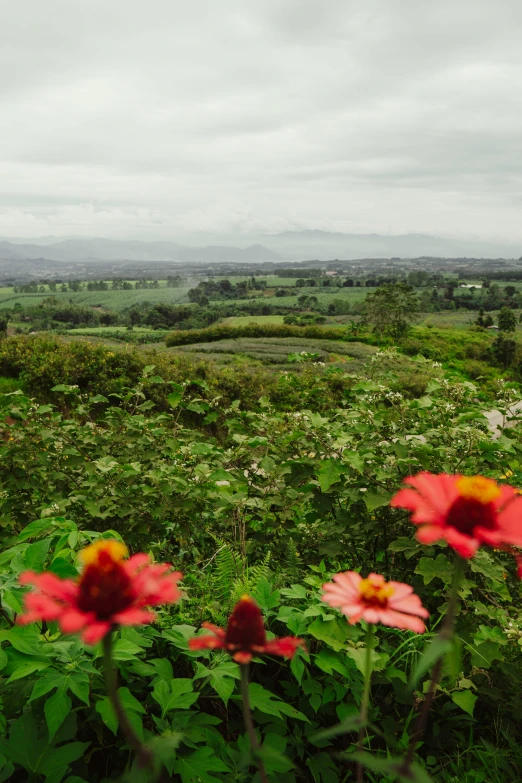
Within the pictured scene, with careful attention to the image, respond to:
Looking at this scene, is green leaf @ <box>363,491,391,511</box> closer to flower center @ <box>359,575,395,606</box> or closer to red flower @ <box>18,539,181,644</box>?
flower center @ <box>359,575,395,606</box>

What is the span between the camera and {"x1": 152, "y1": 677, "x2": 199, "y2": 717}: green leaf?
5.62 feet

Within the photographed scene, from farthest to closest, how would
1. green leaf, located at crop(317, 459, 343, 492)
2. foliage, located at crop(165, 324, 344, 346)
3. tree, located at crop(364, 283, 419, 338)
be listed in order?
tree, located at crop(364, 283, 419, 338), foliage, located at crop(165, 324, 344, 346), green leaf, located at crop(317, 459, 343, 492)

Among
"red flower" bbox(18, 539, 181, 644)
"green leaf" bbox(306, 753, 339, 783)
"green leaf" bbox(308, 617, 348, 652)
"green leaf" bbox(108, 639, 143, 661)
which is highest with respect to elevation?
"red flower" bbox(18, 539, 181, 644)

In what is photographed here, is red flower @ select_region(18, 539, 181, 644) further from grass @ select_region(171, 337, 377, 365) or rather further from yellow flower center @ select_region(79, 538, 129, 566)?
grass @ select_region(171, 337, 377, 365)

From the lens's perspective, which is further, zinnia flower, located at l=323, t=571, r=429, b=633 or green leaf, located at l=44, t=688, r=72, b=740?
green leaf, located at l=44, t=688, r=72, b=740

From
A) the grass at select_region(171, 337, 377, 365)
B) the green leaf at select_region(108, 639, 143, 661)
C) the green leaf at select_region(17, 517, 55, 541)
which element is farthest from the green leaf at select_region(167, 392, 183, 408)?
the grass at select_region(171, 337, 377, 365)

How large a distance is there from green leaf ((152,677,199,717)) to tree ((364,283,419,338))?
6137cm

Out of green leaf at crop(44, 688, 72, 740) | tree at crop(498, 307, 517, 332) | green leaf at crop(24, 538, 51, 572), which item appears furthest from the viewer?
tree at crop(498, 307, 517, 332)

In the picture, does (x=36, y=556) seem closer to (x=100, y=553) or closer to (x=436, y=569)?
(x=100, y=553)

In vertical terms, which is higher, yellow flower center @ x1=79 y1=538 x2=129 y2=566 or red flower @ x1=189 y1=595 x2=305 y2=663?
yellow flower center @ x1=79 y1=538 x2=129 y2=566

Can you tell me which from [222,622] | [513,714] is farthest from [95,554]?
[513,714]

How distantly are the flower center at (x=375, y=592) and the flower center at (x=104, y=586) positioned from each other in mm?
490

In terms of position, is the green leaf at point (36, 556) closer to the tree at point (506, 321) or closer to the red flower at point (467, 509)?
the red flower at point (467, 509)

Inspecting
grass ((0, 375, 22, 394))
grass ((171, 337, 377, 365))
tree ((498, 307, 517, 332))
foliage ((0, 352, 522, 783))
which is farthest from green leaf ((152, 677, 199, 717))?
tree ((498, 307, 517, 332))
